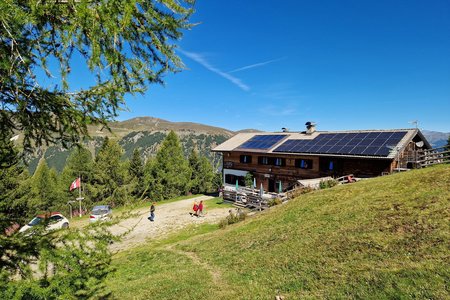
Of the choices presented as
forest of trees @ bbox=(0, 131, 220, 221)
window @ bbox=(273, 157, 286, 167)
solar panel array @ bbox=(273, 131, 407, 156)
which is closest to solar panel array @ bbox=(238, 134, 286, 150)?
window @ bbox=(273, 157, 286, 167)

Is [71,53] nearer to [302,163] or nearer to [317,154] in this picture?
[317,154]

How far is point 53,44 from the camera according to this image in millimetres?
3982

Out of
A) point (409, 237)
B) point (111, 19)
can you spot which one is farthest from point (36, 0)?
point (409, 237)

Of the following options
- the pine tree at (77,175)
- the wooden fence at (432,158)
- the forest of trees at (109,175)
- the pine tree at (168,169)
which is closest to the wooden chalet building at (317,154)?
the wooden fence at (432,158)

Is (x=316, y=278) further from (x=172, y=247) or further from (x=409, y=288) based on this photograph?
(x=172, y=247)

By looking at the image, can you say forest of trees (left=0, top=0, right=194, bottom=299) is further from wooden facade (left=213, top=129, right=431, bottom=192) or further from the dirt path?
wooden facade (left=213, top=129, right=431, bottom=192)

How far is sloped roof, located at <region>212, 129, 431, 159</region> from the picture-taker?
79.5 feet

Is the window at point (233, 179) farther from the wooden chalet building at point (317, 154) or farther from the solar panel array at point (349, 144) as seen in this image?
the solar panel array at point (349, 144)

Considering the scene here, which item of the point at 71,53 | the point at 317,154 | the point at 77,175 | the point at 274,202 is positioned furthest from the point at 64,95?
the point at 77,175

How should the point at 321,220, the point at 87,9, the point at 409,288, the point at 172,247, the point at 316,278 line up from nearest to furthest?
the point at 87,9
the point at 409,288
the point at 316,278
the point at 321,220
the point at 172,247

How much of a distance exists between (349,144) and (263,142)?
11685 millimetres

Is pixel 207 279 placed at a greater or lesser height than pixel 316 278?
lesser

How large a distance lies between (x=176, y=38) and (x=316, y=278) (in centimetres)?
839

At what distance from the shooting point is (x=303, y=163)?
29766 millimetres
